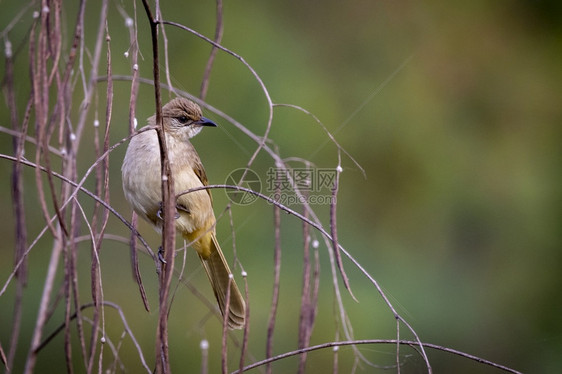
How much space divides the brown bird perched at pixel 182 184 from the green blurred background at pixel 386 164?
75cm

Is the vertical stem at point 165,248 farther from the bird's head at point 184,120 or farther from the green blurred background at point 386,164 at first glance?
the green blurred background at point 386,164

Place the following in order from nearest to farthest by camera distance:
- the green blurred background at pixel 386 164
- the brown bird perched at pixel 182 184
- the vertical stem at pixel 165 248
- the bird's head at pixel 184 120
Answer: the vertical stem at pixel 165 248 → the brown bird perched at pixel 182 184 → the bird's head at pixel 184 120 → the green blurred background at pixel 386 164

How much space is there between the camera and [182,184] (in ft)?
12.7

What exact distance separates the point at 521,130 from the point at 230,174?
310 centimetres

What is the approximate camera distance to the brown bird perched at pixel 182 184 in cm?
367

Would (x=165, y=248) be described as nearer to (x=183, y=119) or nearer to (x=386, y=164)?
(x=183, y=119)

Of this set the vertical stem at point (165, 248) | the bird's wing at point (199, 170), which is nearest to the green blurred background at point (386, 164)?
the bird's wing at point (199, 170)

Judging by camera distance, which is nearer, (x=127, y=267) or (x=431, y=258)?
(x=127, y=267)

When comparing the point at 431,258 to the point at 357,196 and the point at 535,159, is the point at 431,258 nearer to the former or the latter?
the point at 357,196

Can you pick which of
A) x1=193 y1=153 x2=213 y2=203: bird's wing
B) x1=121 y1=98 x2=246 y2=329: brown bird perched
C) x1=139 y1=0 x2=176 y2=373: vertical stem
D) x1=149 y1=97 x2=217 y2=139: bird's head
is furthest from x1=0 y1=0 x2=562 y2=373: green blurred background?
x1=139 y1=0 x2=176 y2=373: vertical stem

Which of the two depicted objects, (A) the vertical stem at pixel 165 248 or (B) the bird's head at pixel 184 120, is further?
(B) the bird's head at pixel 184 120

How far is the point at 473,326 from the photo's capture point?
5.67 m

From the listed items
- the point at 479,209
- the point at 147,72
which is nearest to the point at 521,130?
the point at 479,209

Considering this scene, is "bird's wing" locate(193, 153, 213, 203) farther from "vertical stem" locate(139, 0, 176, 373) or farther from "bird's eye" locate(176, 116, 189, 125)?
"vertical stem" locate(139, 0, 176, 373)
